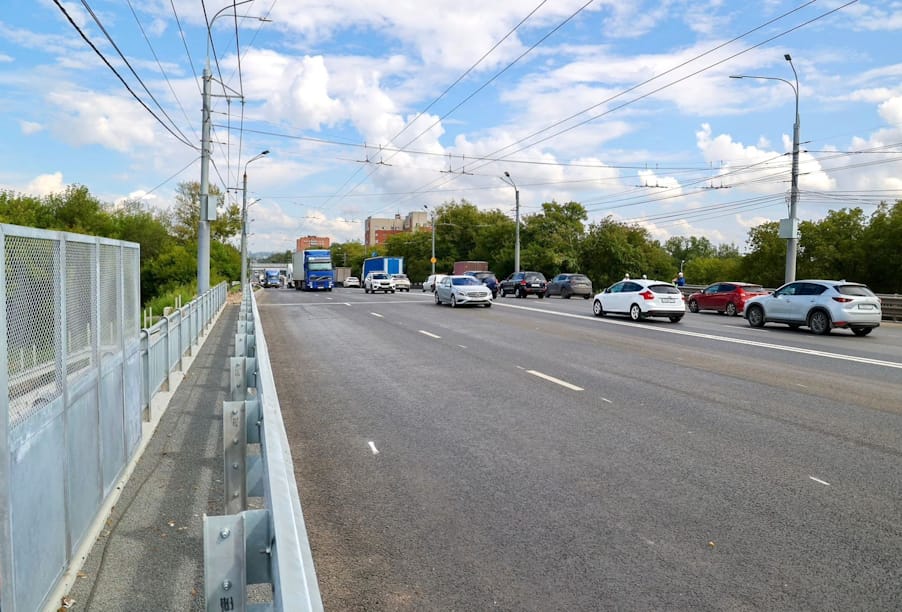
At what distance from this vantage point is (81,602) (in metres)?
3.86

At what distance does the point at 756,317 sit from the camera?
23.4 metres

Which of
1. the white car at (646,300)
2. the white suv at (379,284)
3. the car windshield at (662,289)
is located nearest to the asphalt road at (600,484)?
the white car at (646,300)

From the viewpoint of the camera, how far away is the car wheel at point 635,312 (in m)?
25.2

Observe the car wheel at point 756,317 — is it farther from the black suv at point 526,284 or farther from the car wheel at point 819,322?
the black suv at point 526,284

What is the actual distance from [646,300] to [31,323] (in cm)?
2297

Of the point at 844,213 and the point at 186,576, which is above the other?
the point at 844,213

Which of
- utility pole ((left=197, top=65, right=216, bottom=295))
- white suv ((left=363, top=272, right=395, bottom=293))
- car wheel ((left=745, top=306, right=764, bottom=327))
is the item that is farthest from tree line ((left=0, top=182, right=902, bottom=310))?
car wheel ((left=745, top=306, right=764, bottom=327))

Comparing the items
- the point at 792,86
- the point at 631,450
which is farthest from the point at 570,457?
the point at 792,86

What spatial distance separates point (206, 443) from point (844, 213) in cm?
6247

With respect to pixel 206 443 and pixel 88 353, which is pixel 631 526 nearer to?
pixel 88 353

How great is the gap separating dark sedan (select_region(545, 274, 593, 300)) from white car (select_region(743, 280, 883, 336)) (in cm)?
2226

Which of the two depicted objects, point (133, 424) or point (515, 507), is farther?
point (133, 424)

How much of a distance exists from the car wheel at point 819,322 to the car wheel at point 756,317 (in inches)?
76.4

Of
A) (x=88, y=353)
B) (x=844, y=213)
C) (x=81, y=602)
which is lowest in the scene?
(x=81, y=602)
